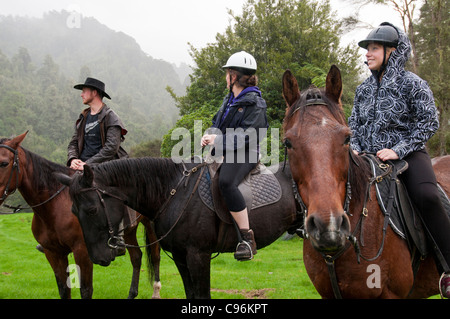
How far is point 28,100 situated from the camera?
79938 mm

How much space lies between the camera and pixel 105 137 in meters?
5.82

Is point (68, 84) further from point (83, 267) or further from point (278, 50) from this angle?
point (83, 267)

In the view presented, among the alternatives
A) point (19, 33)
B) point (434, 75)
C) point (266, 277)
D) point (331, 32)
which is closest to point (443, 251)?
point (266, 277)

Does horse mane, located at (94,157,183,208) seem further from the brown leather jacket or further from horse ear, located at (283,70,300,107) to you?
horse ear, located at (283,70,300,107)

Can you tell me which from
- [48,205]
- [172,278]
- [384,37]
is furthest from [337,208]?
[172,278]

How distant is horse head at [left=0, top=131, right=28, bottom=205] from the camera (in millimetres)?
4984

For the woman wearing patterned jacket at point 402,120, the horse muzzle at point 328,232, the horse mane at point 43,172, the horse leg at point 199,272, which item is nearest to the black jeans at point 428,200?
the woman wearing patterned jacket at point 402,120

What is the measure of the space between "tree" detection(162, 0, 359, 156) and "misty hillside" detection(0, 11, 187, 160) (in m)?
16.8

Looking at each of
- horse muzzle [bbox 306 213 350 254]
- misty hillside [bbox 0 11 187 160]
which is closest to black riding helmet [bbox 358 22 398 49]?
horse muzzle [bbox 306 213 350 254]

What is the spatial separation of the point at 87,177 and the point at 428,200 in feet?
11.3

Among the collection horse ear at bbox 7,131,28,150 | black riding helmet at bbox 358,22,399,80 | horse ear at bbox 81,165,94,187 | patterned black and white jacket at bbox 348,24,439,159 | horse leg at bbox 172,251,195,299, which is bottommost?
horse leg at bbox 172,251,195,299

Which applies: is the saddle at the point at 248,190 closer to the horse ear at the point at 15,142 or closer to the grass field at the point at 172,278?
the horse ear at the point at 15,142

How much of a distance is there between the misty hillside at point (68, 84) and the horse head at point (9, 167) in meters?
1.02
